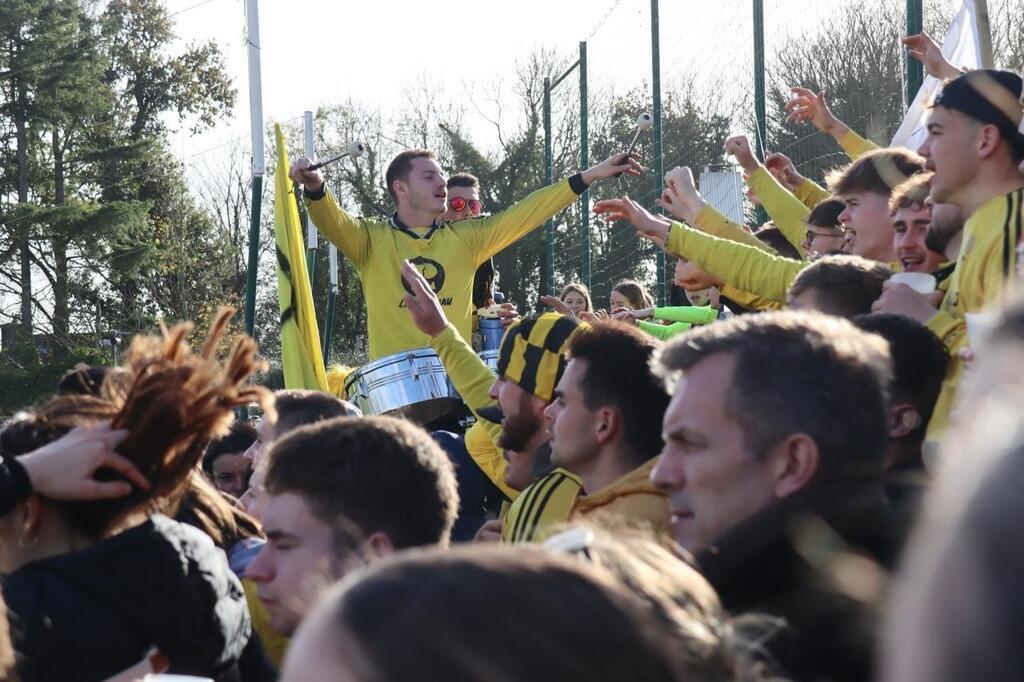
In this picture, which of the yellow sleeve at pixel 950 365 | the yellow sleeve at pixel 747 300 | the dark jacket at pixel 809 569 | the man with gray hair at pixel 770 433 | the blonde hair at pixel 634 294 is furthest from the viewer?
the blonde hair at pixel 634 294

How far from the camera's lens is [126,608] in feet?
8.35

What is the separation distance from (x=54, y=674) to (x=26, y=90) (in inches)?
1354

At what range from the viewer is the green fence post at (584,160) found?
33.6 ft

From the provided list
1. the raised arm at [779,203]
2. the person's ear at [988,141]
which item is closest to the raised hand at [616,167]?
the raised arm at [779,203]

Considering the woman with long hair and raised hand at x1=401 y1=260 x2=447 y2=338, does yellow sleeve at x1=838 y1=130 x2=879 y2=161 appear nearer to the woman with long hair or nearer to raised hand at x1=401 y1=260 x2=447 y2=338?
raised hand at x1=401 y1=260 x2=447 y2=338

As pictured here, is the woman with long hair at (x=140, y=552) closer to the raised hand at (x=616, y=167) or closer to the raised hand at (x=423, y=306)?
the raised hand at (x=423, y=306)

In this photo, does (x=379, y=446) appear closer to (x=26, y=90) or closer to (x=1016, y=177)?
(x=1016, y=177)

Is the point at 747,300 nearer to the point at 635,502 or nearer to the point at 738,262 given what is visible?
the point at 738,262

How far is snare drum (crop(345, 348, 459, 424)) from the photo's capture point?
6.02 meters

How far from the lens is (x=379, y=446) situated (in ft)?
8.96

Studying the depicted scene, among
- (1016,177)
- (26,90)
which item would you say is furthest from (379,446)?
(26,90)

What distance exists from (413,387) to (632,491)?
3043mm

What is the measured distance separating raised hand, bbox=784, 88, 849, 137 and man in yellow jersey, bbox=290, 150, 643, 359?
4.30 feet

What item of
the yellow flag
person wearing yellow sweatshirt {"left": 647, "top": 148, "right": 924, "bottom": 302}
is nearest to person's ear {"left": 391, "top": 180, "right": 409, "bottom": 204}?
the yellow flag
